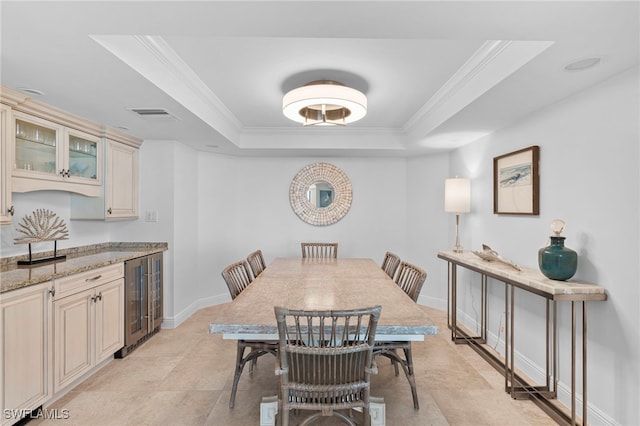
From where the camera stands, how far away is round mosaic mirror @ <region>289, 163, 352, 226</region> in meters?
4.77

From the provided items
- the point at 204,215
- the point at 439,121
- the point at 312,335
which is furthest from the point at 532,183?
the point at 204,215

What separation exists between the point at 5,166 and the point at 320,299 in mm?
2259

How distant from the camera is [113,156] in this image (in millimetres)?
3328

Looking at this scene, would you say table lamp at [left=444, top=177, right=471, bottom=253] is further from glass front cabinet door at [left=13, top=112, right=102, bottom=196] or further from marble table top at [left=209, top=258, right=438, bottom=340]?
glass front cabinet door at [left=13, top=112, right=102, bottom=196]

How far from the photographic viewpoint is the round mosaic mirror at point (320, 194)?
477 cm

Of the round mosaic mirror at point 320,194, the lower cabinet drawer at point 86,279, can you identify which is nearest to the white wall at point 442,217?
the round mosaic mirror at point 320,194

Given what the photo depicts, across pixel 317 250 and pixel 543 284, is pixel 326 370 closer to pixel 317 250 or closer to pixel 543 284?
pixel 543 284

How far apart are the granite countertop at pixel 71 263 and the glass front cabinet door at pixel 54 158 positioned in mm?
582

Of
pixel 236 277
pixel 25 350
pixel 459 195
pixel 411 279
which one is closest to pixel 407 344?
pixel 411 279

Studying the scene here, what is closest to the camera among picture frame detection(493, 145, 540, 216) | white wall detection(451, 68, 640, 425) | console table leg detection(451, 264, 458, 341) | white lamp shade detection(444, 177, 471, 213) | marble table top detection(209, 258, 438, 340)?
marble table top detection(209, 258, 438, 340)

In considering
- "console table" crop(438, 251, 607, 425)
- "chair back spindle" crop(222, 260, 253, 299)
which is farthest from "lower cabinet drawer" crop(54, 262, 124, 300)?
"console table" crop(438, 251, 607, 425)

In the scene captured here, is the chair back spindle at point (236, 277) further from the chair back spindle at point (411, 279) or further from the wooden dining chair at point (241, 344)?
the chair back spindle at point (411, 279)

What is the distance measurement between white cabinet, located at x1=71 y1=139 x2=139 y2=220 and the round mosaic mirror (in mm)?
2014

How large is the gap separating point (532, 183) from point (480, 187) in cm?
91
